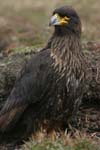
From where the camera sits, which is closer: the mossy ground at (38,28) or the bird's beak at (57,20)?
the mossy ground at (38,28)

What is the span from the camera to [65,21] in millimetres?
10320


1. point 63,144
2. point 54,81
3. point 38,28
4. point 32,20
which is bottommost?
point 32,20

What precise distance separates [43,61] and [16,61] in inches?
58.0

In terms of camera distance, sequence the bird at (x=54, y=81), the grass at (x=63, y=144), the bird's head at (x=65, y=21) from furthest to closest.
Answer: the bird's head at (x=65, y=21) < the bird at (x=54, y=81) < the grass at (x=63, y=144)

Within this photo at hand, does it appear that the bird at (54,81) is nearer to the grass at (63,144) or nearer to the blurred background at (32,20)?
the grass at (63,144)

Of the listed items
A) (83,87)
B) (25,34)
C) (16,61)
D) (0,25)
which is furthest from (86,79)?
(0,25)

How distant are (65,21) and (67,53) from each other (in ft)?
1.29

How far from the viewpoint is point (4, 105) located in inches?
416

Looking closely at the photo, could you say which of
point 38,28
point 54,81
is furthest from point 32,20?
point 54,81

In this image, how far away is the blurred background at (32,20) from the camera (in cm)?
1692

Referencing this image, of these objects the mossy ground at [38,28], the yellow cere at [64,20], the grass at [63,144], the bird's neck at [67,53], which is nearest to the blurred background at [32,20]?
the mossy ground at [38,28]

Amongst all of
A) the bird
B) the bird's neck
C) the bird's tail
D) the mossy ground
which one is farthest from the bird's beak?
the mossy ground

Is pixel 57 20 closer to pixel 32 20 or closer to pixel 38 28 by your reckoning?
pixel 38 28

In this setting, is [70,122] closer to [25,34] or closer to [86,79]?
[86,79]
